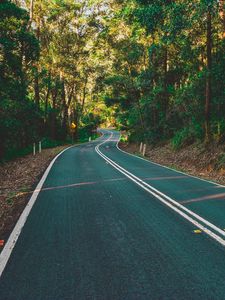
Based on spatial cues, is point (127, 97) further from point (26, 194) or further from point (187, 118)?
point (26, 194)

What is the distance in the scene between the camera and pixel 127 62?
108 ft

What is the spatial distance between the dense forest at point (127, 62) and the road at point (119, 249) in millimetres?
9184

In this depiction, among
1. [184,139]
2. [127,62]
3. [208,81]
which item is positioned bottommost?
[184,139]

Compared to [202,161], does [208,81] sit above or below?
above

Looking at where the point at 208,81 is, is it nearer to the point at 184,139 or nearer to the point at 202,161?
the point at 202,161

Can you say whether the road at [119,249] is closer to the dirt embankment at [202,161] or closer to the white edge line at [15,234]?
the white edge line at [15,234]

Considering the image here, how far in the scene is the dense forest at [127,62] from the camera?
54.2ft

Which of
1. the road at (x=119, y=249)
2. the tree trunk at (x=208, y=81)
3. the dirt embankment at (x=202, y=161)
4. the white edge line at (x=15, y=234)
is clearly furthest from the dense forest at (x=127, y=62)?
the white edge line at (x=15, y=234)

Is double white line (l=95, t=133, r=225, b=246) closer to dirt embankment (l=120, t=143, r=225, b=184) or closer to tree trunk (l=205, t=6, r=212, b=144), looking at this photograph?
dirt embankment (l=120, t=143, r=225, b=184)

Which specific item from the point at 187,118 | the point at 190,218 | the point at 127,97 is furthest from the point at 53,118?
the point at 190,218

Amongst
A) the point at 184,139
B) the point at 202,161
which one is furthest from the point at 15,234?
the point at 184,139

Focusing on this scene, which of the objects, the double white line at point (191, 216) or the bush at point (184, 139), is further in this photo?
the bush at point (184, 139)

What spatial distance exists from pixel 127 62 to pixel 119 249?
29992mm

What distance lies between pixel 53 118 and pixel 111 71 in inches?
417
